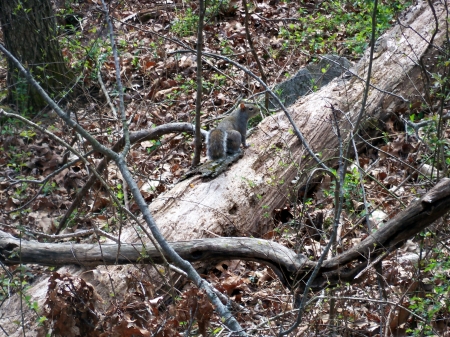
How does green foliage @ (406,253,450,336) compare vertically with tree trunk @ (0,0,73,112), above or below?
below

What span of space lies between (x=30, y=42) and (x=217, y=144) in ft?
13.2

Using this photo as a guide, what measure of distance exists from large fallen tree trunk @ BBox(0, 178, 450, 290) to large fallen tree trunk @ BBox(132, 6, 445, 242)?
48cm

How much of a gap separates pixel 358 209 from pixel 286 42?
13.3ft

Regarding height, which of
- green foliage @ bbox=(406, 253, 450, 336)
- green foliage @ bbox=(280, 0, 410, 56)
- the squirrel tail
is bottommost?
green foliage @ bbox=(406, 253, 450, 336)

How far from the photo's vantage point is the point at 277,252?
14.0ft

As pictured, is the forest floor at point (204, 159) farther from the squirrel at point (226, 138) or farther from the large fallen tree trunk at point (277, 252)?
the squirrel at point (226, 138)

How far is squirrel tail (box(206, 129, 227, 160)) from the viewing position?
19.6 ft

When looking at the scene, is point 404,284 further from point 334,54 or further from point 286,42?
point 286,42

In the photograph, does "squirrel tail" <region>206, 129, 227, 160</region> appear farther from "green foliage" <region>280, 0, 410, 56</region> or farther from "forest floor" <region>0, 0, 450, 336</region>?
"green foliage" <region>280, 0, 410, 56</region>

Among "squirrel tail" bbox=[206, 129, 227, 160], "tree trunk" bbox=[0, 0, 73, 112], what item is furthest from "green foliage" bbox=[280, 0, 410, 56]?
"tree trunk" bbox=[0, 0, 73, 112]

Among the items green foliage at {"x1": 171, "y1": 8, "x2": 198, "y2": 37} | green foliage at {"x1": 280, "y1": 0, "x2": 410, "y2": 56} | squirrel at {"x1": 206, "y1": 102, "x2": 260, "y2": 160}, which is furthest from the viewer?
green foliage at {"x1": 171, "y1": 8, "x2": 198, "y2": 37}

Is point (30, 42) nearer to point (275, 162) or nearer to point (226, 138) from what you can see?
point (226, 138)

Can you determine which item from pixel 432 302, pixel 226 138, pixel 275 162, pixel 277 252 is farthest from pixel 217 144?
pixel 432 302

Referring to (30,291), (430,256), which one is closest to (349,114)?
(430,256)
